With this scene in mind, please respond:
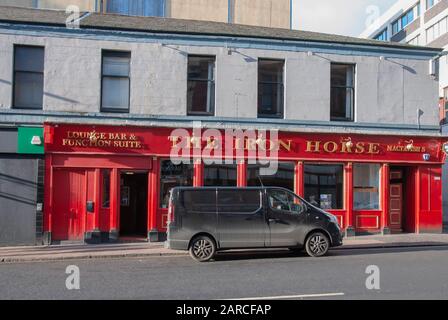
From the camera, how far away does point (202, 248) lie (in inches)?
497

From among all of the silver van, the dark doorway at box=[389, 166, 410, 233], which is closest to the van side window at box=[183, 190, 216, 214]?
the silver van

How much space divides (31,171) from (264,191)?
26.6 feet

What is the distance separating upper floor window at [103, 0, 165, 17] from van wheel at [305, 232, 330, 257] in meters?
23.0

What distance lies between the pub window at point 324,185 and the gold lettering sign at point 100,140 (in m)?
6.19

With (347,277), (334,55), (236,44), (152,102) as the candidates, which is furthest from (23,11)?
(347,277)

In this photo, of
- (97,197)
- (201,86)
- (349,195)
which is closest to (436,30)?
(349,195)

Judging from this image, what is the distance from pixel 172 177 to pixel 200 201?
4768mm

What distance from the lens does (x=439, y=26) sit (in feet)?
139

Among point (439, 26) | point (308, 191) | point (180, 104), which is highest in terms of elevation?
point (439, 26)

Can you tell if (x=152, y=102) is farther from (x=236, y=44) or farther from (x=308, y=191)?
(x=308, y=191)

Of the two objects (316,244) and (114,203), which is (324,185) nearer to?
(316,244)

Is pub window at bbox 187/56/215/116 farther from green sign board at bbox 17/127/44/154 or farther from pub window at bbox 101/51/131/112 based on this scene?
green sign board at bbox 17/127/44/154

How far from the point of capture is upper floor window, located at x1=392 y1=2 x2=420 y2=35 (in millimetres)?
49125

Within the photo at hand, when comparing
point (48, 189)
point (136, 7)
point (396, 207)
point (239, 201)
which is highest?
point (136, 7)
